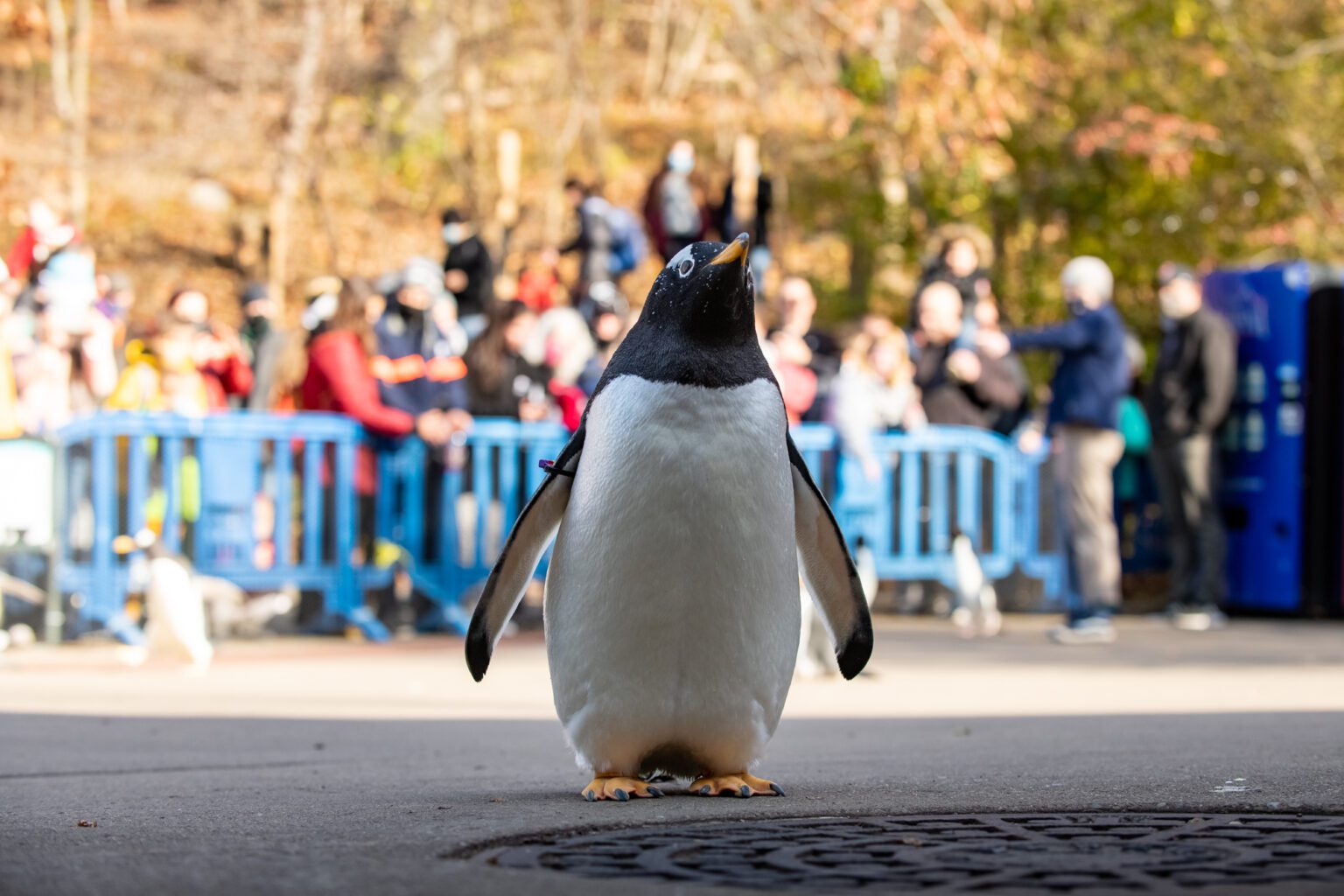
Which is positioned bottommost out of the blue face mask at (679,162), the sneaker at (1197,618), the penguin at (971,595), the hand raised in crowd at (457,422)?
the sneaker at (1197,618)

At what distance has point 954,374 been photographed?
1378cm

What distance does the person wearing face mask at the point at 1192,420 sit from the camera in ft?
43.5

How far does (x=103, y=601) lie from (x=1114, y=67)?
12.1 metres

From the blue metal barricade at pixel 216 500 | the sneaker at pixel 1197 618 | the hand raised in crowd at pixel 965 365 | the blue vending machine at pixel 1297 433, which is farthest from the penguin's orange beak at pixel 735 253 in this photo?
the blue vending machine at pixel 1297 433

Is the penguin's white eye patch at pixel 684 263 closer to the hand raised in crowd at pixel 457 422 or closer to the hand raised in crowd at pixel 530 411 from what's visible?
the hand raised in crowd at pixel 457 422

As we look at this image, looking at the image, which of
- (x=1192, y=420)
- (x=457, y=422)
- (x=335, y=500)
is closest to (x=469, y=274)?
(x=457, y=422)

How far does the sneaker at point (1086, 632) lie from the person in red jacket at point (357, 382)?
3976 millimetres

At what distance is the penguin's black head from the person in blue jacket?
7114mm

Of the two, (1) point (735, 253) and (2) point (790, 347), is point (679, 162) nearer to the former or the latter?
(2) point (790, 347)

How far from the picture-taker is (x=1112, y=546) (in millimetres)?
11773

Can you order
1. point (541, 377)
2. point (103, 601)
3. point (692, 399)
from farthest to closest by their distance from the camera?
point (541, 377) → point (103, 601) → point (692, 399)

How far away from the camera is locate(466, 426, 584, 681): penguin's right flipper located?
16.3 feet

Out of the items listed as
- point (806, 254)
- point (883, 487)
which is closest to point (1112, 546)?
point (883, 487)

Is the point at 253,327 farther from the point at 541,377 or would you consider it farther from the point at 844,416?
the point at 844,416
